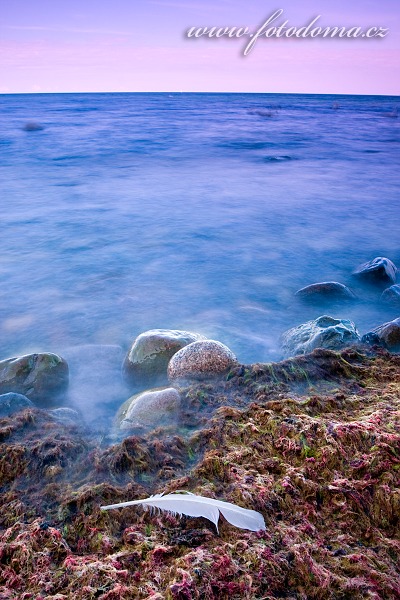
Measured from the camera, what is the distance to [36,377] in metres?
4.32

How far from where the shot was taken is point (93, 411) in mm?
4191

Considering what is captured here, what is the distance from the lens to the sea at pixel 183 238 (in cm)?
615

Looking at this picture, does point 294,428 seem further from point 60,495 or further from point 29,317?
point 29,317

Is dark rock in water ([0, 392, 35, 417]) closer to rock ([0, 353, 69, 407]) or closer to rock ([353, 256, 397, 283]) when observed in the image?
rock ([0, 353, 69, 407])

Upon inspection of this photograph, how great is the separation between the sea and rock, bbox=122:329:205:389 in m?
0.84

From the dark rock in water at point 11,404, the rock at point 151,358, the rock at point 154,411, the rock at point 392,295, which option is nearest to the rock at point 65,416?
the dark rock in water at point 11,404

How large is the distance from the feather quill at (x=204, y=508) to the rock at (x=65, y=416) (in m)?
1.34

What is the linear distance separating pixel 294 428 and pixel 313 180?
1411 cm

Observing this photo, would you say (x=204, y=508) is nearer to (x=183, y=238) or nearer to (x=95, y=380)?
(x=95, y=380)

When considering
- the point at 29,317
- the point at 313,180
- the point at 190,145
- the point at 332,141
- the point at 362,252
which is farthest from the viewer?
the point at 332,141

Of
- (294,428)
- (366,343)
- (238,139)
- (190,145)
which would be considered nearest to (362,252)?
(366,343)

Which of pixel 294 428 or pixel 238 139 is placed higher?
pixel 238 139

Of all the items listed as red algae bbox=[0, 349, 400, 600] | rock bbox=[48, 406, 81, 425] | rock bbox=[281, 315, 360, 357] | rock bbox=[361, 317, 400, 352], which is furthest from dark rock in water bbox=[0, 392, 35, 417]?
rock bbox=[361, 317, 400, 352]

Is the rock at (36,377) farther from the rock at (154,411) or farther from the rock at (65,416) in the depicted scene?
the rock at (154,411)
